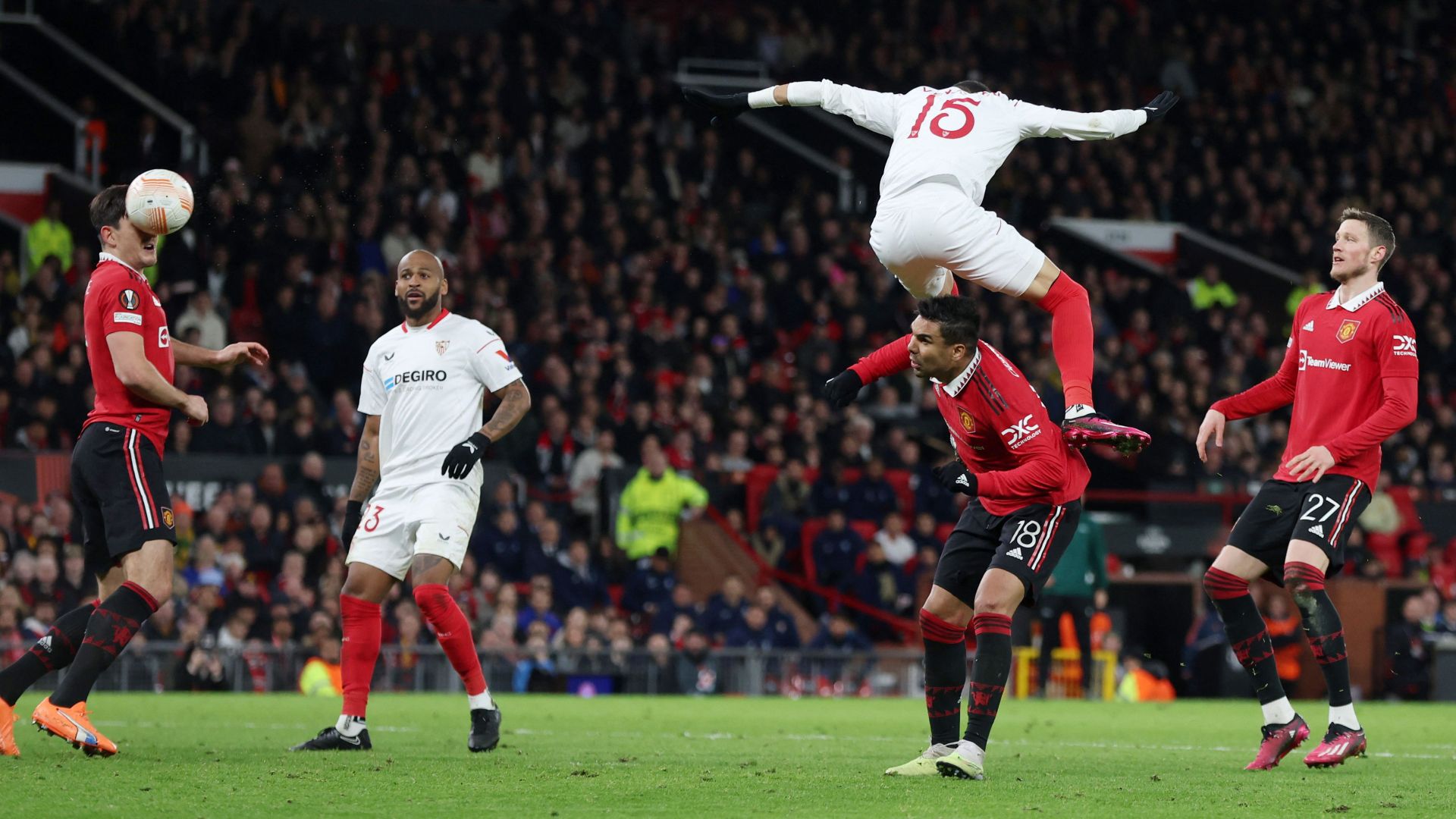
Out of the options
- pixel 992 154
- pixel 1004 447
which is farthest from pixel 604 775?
pixel 992 154

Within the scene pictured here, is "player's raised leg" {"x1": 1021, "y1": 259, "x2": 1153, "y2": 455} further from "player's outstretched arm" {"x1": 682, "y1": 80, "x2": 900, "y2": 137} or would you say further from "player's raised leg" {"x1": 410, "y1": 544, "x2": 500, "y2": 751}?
"player's raised leg" {"x1": 410, "y1": 544, "x2": 500, "y2": 751}

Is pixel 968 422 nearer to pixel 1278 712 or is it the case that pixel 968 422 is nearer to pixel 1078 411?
pixel 1078 411

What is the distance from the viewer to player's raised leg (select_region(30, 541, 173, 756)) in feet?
25.3

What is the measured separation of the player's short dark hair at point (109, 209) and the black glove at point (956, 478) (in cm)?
383

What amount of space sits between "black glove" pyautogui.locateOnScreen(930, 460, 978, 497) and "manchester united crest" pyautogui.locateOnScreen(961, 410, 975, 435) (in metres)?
0.34


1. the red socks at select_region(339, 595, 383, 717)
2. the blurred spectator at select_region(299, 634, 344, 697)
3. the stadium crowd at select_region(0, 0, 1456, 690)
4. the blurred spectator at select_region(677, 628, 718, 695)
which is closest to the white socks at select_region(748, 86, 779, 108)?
the red socks at select_region(339, 595, 383, 717)

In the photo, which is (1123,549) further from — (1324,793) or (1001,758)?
(1324,793)

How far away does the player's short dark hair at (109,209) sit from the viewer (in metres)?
8.27

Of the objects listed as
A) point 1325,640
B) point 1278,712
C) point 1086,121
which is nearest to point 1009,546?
point 1278,712

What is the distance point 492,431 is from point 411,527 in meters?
0.62

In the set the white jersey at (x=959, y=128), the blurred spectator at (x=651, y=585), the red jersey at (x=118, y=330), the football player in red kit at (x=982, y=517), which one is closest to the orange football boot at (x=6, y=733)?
the red jersey at (x=118, y=330)

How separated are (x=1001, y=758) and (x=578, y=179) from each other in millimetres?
14626

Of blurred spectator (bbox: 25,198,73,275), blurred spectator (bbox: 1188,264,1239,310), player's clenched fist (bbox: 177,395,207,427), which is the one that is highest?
blurred spectator (bbox: 1188,264,1239,310)

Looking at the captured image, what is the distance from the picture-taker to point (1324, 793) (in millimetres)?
7035
